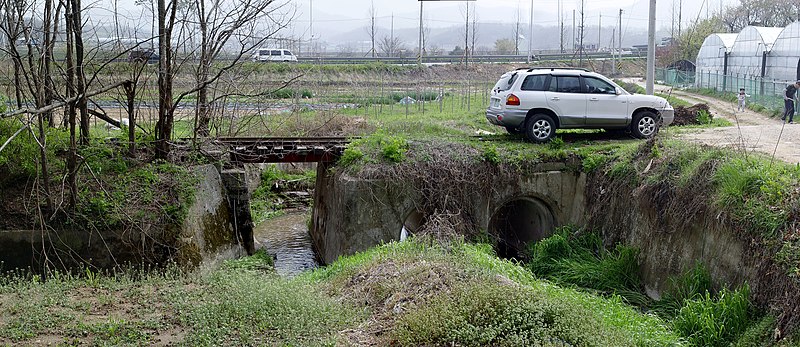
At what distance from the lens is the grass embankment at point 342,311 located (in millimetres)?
9586

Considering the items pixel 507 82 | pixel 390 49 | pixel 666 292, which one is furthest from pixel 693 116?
pixel 390 49

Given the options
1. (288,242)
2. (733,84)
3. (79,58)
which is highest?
(79,58)

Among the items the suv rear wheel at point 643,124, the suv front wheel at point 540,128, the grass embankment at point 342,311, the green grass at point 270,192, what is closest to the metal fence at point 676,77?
the suv rear wheel at point 643,124

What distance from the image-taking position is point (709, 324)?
12.1m

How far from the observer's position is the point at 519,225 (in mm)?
22438

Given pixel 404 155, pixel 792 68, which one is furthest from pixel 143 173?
pixel 792 68

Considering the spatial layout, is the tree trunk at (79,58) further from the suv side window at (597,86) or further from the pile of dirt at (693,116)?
the pile of dirt at (693,116)

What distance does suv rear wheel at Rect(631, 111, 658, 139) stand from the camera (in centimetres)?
2109

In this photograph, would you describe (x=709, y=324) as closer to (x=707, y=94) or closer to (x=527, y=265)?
(x=527, y=265)

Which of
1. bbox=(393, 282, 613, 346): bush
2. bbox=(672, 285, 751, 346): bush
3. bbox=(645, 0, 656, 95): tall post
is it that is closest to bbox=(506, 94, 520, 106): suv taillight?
bbox=(645, 0, 656, 95): tall post

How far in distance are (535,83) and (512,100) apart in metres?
0.80

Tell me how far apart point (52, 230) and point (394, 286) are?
821 centimetres

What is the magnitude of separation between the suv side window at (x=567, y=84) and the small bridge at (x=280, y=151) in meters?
5.83

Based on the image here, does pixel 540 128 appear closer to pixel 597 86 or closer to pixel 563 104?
pixel 563 104
